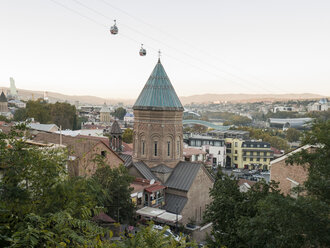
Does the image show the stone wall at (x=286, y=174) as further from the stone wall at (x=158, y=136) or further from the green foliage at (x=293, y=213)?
the stone wall at (x=158, y=136)

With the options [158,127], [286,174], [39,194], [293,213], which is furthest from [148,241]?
[158,127]

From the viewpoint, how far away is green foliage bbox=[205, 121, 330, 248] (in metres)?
6.07

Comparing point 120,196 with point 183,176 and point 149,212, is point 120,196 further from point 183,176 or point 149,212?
point 183,176

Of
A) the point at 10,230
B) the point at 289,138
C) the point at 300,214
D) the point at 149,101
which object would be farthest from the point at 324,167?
the point at 289,138

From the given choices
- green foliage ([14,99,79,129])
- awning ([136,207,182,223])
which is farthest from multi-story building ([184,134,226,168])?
awning ([136,207,182,223])

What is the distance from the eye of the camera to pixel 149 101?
23438 millimetres

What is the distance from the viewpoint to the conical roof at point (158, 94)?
916 inches

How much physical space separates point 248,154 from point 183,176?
3088cm

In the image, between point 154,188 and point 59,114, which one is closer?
point 154,188

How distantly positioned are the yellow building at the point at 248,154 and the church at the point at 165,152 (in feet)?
94.2

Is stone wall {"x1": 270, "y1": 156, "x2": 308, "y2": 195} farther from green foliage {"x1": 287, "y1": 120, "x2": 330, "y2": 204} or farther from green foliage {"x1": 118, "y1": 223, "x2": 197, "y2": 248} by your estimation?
green foliage {"x1": 118, "y1": 223, "x2": 197, "y2": 248}

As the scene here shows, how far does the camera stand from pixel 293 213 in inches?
240

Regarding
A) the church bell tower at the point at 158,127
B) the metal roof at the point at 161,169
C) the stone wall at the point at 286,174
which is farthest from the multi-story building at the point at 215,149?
the stone wall at the point at 286,174

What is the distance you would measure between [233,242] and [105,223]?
7.66 meters
